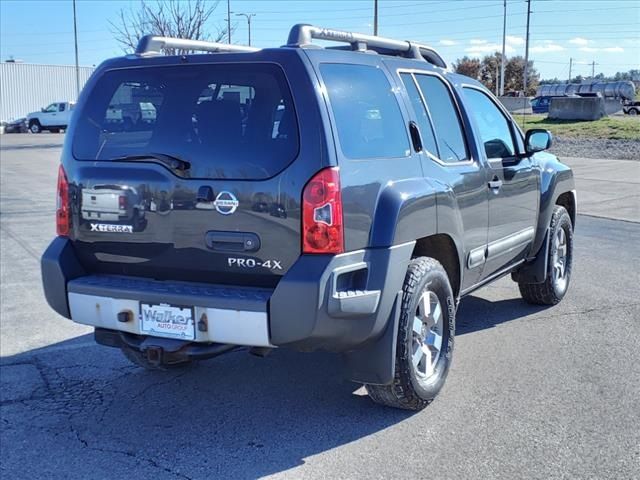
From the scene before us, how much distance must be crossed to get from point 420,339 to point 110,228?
189 centimetres

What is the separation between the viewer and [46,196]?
586 inches

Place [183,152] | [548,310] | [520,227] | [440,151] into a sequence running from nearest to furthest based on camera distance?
[183,152] < [440,151] < [520,227] < [548,310]

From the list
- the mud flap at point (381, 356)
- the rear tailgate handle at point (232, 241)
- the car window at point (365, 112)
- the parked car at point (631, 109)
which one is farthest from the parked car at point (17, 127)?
the mud flap at point (381, 356)

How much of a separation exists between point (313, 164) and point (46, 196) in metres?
12.5

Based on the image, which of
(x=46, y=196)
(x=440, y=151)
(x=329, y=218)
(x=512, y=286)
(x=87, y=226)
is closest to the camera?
(x=329, y=218)

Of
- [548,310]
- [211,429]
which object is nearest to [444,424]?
[211,429]

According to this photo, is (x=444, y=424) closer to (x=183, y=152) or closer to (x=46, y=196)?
(x=183, y=152)

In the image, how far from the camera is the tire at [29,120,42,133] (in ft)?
151

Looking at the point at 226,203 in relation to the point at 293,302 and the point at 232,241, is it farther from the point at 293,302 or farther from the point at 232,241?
the point at 293,302

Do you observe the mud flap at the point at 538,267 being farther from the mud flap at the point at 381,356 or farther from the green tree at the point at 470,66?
the green tree at the point at 470,66

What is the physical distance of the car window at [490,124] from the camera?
5.48 metres

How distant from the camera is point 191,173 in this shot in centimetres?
388

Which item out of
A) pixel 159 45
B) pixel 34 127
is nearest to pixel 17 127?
pixel 34 127

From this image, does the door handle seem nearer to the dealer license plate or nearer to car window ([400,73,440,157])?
car window ([400,73,440,157])
